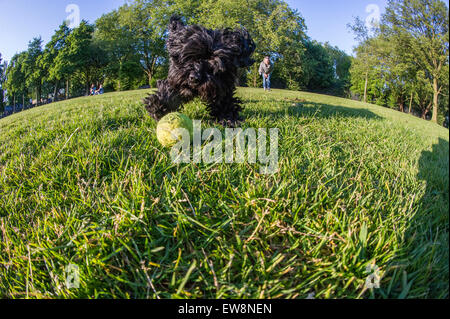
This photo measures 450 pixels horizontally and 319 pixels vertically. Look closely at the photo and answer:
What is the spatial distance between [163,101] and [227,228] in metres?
1.89

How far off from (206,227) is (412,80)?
199 centimetres

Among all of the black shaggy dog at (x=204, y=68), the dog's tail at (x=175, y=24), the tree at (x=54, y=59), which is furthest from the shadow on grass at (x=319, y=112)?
the tree at (x=54, y=59)

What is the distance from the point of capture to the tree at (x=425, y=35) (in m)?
1.04

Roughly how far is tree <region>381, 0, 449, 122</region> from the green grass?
285mm

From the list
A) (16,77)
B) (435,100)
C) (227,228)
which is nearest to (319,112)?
(435,100)

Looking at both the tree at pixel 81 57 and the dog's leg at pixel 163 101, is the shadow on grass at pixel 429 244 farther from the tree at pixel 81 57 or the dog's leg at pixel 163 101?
the tree at pixel 81 57

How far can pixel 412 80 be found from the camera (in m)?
1.80

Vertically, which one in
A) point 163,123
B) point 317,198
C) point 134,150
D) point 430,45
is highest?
point 430,45

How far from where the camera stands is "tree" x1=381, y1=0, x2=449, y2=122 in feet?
3.41

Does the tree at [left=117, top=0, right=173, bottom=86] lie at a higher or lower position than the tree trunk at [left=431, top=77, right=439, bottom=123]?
higher

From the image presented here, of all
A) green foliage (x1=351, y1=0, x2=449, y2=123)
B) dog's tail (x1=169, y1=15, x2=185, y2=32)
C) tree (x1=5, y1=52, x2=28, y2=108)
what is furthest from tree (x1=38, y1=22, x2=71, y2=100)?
green foliage (x1=351, y1=0, x2=449, y2=123)

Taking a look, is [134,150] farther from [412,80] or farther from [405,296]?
[412,80]

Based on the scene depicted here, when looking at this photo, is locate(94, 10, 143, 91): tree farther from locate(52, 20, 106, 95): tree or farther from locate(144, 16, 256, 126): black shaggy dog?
locate(144, 16, 256, 126): black shaggy dog

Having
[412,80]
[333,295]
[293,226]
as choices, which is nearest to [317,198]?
[293,226]
